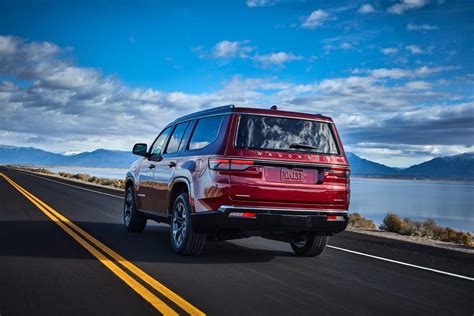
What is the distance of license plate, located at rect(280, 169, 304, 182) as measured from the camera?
7.00 meters

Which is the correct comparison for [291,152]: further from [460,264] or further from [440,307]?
[460,264]

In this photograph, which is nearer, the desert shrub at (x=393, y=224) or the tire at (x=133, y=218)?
the tire at (x=133, y=218)

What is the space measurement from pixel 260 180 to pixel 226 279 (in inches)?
56.3

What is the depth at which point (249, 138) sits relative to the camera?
709 centimetres

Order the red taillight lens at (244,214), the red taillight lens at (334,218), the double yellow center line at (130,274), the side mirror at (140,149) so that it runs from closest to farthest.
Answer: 1. the double yellow center line at (130,274)
2. the red taillight lens at (244,214)
3. the red taillight lens at (334,218)
4. the side mirror at (140,149)

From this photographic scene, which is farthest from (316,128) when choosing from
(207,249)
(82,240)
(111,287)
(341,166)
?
(82,240)

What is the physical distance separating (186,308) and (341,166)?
3509 millimetres

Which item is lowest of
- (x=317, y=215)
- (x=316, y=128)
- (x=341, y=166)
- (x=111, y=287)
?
(x=111, y=287)

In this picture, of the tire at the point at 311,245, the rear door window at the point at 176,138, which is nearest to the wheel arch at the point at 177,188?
the rear door window at the point at 176,138

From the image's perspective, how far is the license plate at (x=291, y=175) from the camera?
7.00m

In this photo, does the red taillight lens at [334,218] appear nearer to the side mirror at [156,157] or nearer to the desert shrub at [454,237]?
the side mirror at [156,157]

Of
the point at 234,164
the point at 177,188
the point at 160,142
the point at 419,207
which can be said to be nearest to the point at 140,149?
the point at 160,142

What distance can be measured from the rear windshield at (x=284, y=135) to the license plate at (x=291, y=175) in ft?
1.05

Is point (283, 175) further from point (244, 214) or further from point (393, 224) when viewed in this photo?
point (393, 224)
